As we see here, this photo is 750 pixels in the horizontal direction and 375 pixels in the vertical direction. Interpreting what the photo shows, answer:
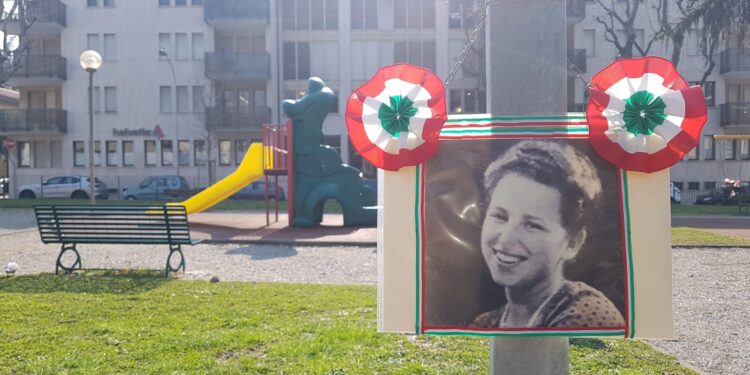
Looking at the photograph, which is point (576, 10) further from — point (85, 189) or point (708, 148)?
point (85, 189)

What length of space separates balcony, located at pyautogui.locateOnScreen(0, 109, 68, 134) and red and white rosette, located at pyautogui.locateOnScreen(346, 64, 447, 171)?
44639mm

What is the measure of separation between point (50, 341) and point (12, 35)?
143 ft

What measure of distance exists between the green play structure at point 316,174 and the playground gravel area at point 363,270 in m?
4.08

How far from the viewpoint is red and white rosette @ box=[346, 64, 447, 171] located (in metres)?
2.50

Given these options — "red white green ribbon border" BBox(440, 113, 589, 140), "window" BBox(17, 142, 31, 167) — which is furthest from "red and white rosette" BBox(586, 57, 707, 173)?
"window" BBox(17, 142, 31, 167)

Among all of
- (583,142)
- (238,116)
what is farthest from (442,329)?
(238,116)

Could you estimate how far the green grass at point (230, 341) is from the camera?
179 inches

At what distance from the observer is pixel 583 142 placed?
252 cm

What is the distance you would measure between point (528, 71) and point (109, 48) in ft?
148

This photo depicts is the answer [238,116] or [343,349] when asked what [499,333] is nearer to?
[343,349]

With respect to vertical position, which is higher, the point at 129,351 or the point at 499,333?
the point at 499,333

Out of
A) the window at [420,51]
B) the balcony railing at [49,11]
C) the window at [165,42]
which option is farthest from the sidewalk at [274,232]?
the balcony railing at [49,11]

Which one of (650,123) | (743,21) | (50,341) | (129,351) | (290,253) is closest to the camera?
(650,123)

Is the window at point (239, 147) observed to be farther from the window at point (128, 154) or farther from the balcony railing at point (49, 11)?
the balcony railing at point (49, 11)
